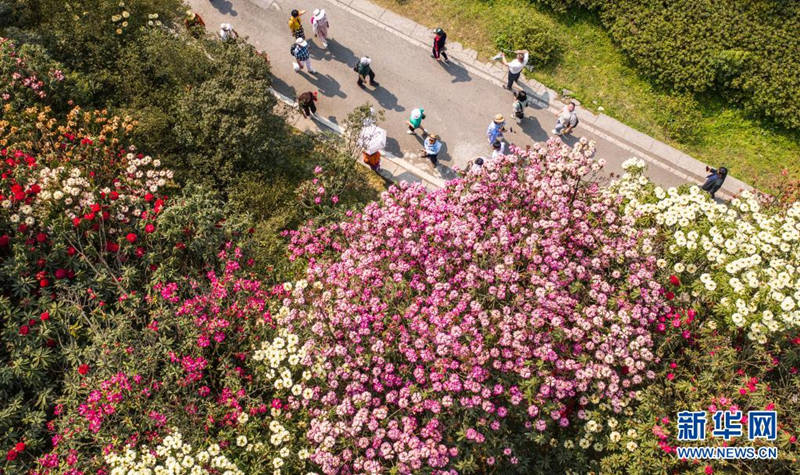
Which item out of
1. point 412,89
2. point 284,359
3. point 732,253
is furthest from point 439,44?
point 284,359

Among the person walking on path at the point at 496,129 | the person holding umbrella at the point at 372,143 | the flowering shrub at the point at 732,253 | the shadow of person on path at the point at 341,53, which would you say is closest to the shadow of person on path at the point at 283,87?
the shadow of person on path at the point at 341,53

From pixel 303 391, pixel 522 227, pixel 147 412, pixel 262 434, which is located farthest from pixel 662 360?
pixel 147 412

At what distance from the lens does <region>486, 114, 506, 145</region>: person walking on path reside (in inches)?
781

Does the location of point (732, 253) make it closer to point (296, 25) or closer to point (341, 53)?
point (341, 53)

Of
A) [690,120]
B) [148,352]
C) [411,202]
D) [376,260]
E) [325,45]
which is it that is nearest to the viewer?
[148,352]

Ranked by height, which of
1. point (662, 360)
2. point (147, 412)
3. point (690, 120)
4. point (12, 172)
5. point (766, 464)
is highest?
point (690, 120)

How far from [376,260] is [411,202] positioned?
1980mm

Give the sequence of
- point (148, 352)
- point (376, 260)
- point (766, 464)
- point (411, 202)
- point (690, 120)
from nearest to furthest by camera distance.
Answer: point (766, 464) → point (148, 352) → point (376, 260) → point (411, 202) → point (690, 120)

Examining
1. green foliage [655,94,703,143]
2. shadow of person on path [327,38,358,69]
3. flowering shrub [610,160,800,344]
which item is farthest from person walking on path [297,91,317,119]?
green foliage [655,94,703,143]

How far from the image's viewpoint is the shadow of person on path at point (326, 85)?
21.9m

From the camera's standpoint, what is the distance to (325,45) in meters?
22.8

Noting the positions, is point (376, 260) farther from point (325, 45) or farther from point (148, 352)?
point (325, 45)

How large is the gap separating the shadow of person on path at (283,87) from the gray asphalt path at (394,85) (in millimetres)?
42

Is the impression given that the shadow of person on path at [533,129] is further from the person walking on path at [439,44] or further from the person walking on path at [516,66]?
the person walking on path at [439,44]
